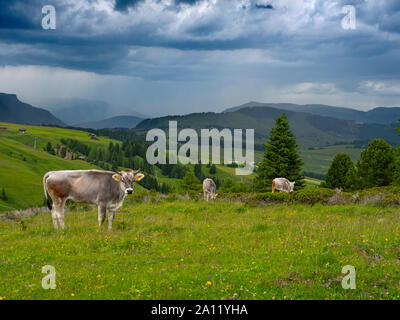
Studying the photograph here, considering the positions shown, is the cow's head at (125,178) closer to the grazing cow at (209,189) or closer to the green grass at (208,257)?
the green grass at (208,257)

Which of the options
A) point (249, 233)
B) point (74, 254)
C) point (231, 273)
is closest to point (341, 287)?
point (231, 273)

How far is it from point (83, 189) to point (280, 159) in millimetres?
36047

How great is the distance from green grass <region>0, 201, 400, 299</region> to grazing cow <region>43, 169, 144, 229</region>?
0.94m

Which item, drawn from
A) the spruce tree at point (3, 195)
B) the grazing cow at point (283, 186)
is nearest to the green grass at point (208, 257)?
the grazing cow at point (283, 186)

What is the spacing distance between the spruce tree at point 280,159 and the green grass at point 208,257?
3024 centimetres

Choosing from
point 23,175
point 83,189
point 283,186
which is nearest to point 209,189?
point 283,186

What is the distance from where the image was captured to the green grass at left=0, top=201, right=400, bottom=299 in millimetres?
8328

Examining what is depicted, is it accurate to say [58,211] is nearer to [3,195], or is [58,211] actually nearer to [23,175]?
[3,195]

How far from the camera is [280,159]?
47.7 m

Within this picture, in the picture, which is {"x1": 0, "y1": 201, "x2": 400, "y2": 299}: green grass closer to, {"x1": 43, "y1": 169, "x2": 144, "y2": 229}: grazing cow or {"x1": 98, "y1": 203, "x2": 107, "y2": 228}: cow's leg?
{"x1": 98, "y1": 203, "x2": 107, "y2": 228}: cow's leg

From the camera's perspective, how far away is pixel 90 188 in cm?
1606

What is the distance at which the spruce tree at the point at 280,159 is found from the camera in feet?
156

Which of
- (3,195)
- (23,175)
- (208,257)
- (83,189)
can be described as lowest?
(3,195)
